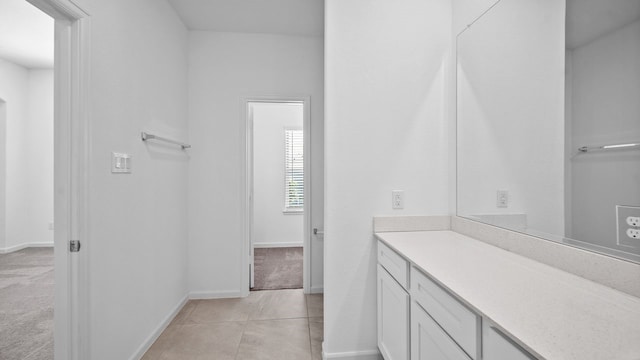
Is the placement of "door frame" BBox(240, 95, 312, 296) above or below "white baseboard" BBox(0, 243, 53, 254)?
above

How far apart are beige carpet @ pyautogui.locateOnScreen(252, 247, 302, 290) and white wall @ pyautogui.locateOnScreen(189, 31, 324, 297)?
0.47 meters

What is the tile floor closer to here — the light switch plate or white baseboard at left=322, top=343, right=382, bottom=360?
white baseboard at left=322, top=343, right=382, bottom=360

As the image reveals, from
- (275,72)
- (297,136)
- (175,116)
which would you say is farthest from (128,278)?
(297,136)

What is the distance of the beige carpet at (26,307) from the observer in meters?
1.88

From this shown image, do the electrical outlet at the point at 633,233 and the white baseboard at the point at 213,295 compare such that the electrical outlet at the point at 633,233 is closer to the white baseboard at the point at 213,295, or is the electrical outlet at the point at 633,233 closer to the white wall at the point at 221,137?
the white wall at the point at 221,137

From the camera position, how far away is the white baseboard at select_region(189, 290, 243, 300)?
276 cm

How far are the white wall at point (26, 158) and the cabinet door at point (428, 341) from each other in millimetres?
5627

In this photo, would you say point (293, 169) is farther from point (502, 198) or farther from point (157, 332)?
point (502, 198)

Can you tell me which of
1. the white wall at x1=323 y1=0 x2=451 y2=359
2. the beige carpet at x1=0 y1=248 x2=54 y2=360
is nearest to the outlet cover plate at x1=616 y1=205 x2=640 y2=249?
the white wall at x1=323 y1=0 x2=451 y2=359

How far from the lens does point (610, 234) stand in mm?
936

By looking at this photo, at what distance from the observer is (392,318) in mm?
1456

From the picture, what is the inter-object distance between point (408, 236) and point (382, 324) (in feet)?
1.80

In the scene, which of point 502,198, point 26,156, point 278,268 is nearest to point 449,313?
point 502,198

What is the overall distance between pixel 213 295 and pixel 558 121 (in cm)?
301
